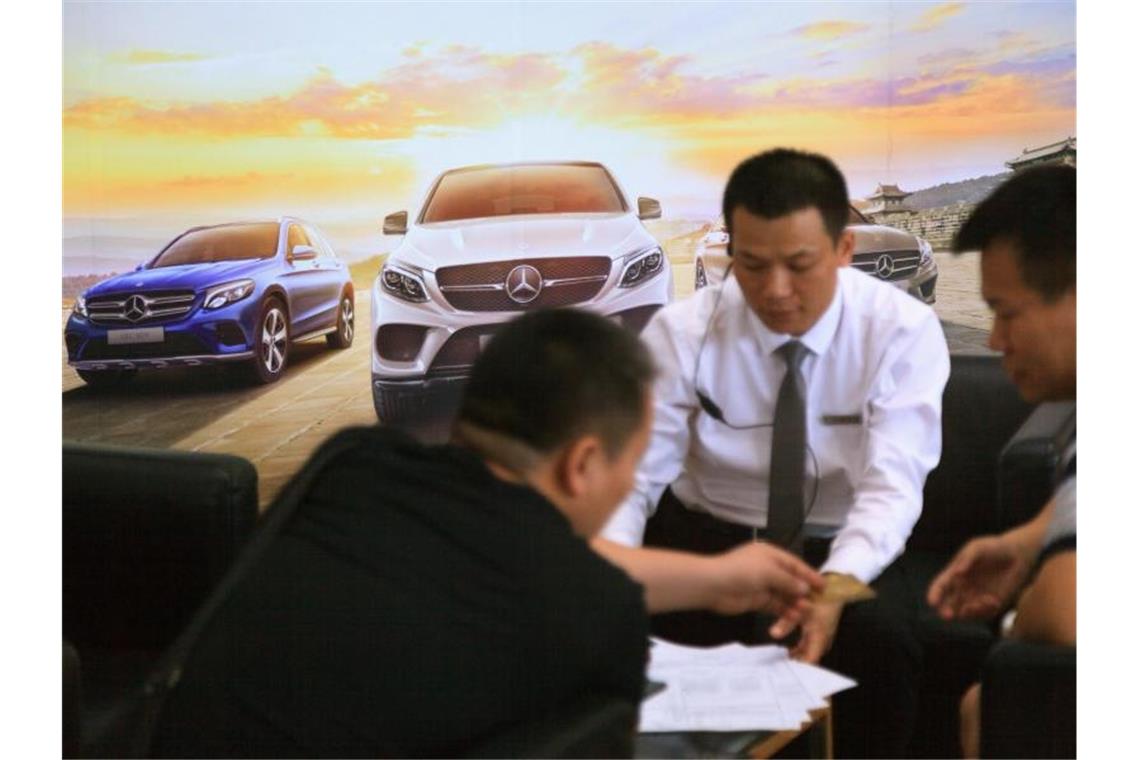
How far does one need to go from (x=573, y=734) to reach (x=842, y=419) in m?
0.98

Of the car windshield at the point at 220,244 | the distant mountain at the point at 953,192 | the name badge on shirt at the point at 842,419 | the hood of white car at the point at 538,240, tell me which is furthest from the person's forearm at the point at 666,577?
the car windshield at the point at 220,244

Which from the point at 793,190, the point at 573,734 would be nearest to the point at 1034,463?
the point at 793,190

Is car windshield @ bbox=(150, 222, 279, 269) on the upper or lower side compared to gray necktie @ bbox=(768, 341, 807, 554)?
upper

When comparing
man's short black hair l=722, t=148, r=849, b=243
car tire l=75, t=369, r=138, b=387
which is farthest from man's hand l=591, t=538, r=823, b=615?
car tire l=75, t=369, r=138, b=387

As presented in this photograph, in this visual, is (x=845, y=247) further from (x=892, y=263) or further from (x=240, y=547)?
(x=240, y=547)

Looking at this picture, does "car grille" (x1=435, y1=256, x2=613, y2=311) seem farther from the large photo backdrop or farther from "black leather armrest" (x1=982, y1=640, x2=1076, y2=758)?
"black leather armrest" (x1=982, y1=640, x2=1076, y2=758)

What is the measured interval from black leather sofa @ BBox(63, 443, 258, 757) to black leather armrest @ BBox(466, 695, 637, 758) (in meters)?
1.09

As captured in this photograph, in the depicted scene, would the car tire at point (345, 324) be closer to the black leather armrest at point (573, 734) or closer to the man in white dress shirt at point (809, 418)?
the man in white dress shirt at point (809, 418)

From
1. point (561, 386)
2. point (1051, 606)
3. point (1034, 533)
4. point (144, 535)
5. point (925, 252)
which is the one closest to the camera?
point (561, 386)

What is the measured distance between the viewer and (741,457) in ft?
7.32

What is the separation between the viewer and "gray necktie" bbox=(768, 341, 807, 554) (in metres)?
2.20

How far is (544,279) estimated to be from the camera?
98.3 inches
